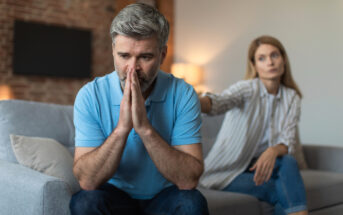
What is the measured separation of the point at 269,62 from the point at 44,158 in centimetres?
125

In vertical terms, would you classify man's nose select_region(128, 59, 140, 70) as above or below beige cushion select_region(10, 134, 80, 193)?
above

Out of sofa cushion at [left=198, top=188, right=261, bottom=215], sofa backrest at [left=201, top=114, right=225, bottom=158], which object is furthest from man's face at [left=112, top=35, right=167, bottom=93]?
sofa backrest at [left=201, top=114, right=225, bottom=158]

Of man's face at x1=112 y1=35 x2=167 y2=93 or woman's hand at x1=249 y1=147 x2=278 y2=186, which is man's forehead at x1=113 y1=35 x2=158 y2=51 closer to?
man's face at x1=112 y1=35 x2=167 y2=93

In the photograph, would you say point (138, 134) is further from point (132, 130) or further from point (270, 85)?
point (270, 85)

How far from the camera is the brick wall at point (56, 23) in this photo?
16.2 ft

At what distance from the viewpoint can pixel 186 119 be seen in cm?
143

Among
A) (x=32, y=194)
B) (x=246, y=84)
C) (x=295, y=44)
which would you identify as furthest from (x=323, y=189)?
(x=295, y=44)

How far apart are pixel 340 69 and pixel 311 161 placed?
132 centimetres

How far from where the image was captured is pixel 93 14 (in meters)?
5.68

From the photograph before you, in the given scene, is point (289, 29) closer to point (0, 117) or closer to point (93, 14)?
point (93, 14)

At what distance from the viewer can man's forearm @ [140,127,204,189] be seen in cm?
131

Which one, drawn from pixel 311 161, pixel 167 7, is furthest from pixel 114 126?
pixel 167 7

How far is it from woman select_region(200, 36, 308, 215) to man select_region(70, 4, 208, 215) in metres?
0.46

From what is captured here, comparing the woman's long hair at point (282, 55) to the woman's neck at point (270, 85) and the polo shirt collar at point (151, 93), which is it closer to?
the woman's neck at point (270, 85)
